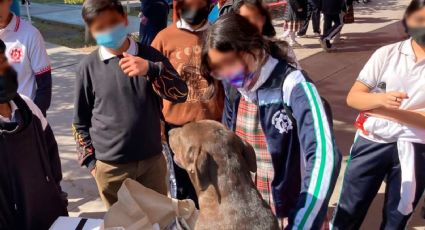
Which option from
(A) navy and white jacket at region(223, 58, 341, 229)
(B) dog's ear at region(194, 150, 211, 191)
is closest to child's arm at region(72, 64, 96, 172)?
(A) navy and white jacket at region(223, 58, 341, 229)

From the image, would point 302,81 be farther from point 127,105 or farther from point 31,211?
point 31,211

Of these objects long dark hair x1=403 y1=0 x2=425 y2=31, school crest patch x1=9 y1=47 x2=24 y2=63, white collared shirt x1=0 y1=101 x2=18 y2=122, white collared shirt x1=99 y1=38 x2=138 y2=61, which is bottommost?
white collared shirt x1=0 y1=101 x2=18 y2=122


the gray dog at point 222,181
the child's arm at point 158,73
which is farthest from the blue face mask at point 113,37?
the gray dog at point 222,181

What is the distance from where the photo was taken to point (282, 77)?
2.03 m

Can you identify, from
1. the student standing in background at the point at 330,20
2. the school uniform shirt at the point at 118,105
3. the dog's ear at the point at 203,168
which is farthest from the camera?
the student standing in background at the point at 330,20

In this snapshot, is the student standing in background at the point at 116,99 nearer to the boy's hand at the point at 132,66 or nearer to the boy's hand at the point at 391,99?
the boy's hand at the point at 132,66

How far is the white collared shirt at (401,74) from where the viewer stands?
2580mm

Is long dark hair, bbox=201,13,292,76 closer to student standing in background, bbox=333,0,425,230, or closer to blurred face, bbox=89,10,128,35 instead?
blurred face, bbox=89,10,128,35

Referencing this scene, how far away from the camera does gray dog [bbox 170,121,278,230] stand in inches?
76.5

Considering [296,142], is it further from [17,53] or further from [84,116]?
[17,53]

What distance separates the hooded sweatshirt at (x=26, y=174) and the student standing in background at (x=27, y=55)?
2.03ft

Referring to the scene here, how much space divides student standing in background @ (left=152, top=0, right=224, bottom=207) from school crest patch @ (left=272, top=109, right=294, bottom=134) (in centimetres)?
111

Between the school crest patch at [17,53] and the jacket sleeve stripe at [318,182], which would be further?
the school crest patch at [17,53]

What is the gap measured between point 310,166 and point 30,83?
2072 mm
